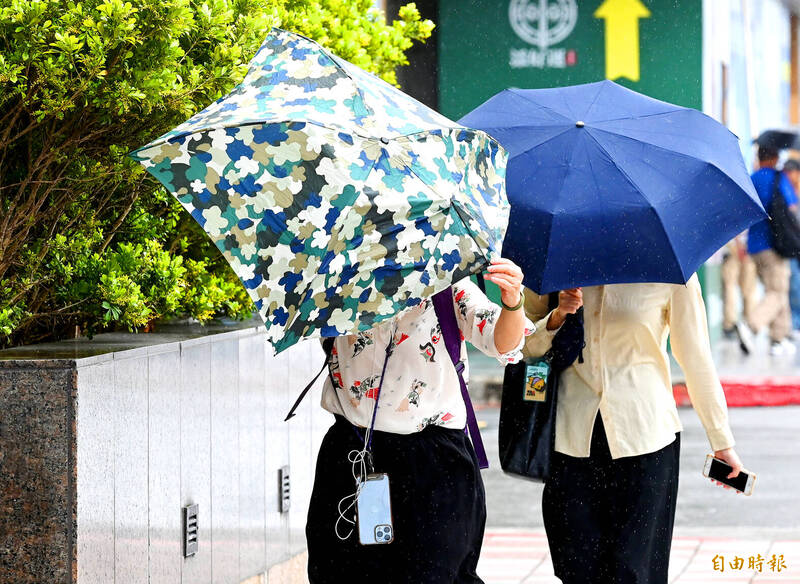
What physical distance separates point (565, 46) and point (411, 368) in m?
12.7

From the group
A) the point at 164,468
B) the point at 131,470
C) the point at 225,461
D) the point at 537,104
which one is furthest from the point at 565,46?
the point at 131,470

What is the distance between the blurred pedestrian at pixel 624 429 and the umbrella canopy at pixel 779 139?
13564mm

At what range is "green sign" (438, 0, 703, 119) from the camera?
15602 millimetres

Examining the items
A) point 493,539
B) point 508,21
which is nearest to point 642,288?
point 493,539

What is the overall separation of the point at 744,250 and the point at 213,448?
1377cm

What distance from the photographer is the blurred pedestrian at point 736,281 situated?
17.5m

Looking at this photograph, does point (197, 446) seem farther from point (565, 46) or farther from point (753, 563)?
point (565, 46)

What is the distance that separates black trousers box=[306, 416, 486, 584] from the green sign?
12.2 meters

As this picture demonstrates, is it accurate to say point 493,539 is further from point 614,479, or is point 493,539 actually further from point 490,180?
point 490,180

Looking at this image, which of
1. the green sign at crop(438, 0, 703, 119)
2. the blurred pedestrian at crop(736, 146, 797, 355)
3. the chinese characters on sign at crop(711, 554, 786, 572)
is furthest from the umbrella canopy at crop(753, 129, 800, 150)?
the chinese characters on sign at crop(711, 554, 786, 572)

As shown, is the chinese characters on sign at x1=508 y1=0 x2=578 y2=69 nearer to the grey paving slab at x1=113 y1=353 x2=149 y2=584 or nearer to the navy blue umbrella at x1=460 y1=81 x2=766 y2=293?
the navy blue umbrella at x1=460 y1=81 x2=766 y2=293

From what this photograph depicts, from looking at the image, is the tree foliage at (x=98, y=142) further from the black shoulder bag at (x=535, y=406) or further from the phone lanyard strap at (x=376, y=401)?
the black shoulder bag at (x=535, y=406)

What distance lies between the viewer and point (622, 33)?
51.6 ft

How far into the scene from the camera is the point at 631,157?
4.29 meters
